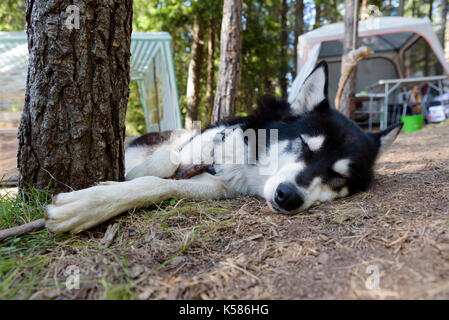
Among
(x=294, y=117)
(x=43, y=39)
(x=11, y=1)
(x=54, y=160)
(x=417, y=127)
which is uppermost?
(x=11, y=1)

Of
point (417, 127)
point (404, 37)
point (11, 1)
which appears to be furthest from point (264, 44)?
point (11, 1)

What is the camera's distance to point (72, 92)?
5.97ft

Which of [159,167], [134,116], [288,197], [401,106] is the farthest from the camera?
[134,116]

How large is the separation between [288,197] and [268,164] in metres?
0.57

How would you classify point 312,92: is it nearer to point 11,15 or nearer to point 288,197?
point 288,197

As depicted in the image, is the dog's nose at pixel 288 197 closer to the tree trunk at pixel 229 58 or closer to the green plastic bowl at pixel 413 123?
the tree trunk at pixel 229 58

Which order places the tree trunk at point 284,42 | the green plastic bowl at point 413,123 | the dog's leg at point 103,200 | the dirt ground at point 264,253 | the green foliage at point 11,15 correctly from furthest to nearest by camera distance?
the tree trunk at point 284,42 → the green foliage at point 11,15 → the green plastic bowl at point 413,123 → the dog's leg at point 103,200 → the dirt ground at point 264,253

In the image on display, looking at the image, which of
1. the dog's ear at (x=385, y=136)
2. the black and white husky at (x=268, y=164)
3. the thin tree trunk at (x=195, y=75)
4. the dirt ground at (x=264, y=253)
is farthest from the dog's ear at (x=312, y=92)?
the thin tree trunk at (x=195, y=75)

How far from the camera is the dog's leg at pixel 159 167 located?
96.7 inches

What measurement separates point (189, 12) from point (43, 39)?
30.9 feet

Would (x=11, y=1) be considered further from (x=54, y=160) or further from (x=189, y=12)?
(x=54, y=160)

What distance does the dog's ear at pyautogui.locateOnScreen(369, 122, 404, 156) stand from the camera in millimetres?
2533

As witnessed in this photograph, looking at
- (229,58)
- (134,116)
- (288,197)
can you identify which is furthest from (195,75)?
(288,197)

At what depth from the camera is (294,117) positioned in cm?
247
